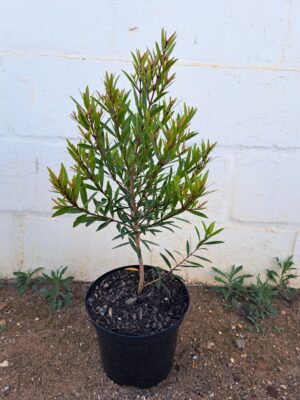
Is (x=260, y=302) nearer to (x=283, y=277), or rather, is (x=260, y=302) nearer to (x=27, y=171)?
(x=283, y=277)

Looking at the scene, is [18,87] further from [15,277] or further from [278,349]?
[278,349]

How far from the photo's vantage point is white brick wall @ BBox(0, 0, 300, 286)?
72.1 inches

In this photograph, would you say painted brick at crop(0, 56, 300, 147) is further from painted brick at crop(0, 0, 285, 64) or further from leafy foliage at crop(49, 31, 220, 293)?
leafy foliage at crop(49, 31, 220, 293)

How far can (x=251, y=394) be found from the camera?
1659 mm

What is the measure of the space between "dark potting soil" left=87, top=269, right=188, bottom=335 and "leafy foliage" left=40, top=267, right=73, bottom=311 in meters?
0.53

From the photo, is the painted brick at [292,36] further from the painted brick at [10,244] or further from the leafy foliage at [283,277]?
the painted brick at [10,244]

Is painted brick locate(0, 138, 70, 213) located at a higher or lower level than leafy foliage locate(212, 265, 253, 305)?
higher

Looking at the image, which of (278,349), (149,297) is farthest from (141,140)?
(278,349)

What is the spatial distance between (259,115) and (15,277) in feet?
5.51

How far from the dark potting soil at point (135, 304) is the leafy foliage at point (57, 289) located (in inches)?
20.8

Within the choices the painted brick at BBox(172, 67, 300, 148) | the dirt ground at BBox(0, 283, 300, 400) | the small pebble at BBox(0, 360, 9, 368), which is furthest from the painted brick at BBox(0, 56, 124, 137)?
the small pebble at BBox(0, 360, 9, 368)

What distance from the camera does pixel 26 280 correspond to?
2.26 metres

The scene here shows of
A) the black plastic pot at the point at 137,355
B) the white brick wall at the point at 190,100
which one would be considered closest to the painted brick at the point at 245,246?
the white brick wall at the point at 190,100

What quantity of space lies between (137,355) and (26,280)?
3.23 feet
